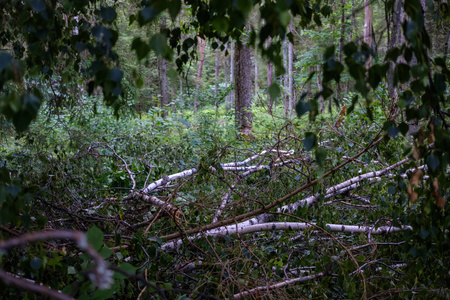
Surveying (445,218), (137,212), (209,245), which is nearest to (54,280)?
(209,245)

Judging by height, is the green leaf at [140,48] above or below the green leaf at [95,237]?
above

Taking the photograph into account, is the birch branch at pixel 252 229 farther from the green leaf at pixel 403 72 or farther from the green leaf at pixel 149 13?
the green leaf at pixel 149 13

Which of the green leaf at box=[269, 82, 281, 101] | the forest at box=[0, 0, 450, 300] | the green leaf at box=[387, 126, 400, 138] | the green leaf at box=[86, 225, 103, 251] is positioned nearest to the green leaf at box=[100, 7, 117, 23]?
the forest at box=[0, 0, 450, 300]

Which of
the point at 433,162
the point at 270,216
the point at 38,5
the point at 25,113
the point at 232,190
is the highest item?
the point at 38,5

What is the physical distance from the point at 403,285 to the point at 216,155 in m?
1.84

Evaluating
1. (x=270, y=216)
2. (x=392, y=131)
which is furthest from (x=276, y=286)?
(x=392, y=131)

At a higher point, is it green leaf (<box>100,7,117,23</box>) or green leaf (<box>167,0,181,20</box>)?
green leaf (<box>100,7,117,23</box>)

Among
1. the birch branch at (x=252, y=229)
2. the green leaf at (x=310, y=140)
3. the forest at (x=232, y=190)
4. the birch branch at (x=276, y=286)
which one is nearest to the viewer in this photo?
the forest at (x=232, y=190)

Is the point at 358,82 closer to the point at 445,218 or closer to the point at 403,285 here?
the point at 445,218

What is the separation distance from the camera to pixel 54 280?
7.18ft

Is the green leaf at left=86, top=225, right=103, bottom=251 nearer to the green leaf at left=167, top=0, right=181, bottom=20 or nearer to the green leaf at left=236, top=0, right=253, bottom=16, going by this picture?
the green leaf at left=167, top=0, right=181, bottom=20

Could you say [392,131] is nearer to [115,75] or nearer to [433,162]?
[433,162]

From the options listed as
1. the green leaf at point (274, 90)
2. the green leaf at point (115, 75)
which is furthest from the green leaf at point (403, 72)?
the green leaf at point (115, 75)

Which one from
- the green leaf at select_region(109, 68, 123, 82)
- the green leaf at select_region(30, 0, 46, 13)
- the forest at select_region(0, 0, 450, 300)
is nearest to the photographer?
the green leaf at select_region(109, 68, 123, 82)
